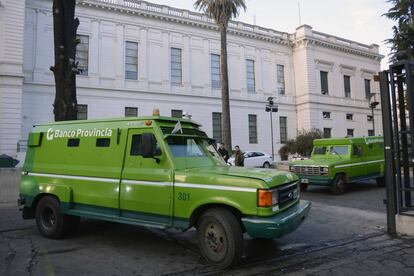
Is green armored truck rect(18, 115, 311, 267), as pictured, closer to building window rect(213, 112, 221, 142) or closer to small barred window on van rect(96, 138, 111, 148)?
small barred window on van rect(96, 138, 111, 148)

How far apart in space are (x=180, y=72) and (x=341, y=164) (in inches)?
922

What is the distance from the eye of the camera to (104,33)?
31.1m

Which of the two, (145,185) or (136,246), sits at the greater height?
(145,185)

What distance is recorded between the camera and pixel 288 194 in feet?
19.7

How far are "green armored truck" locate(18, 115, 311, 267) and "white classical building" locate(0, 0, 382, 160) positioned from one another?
2110cm

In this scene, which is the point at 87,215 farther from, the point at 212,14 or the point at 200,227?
the point at 212,14

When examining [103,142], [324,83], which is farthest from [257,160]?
[103,142]

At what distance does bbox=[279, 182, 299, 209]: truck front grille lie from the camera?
570cm

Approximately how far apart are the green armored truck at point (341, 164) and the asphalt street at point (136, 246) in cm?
388

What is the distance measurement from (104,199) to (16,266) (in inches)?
67.0

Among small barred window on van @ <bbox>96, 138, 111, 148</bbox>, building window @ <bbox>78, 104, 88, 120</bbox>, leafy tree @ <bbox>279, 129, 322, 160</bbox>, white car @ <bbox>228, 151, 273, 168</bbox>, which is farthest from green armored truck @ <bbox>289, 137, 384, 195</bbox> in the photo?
building window @ <bbox>78, 104, 88, 120</bbox>

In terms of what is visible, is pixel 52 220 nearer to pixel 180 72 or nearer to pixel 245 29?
pixel 180 72

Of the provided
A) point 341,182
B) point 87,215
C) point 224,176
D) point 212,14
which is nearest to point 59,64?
point 87,215

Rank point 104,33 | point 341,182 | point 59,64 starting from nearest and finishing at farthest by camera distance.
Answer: point 59,64, point 341,182, point 104,33
